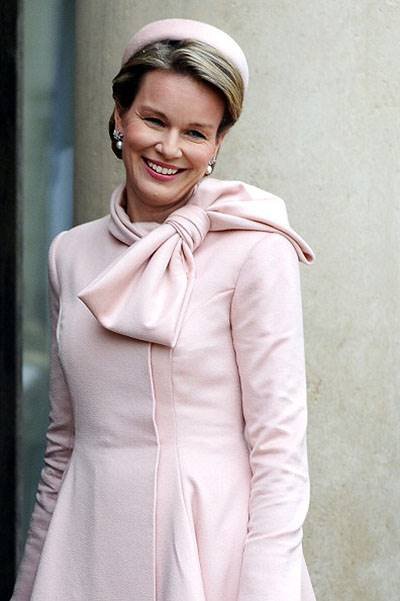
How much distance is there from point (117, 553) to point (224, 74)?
1.00 meters

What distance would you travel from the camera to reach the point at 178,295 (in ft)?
9.18

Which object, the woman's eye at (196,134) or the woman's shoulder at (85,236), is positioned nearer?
the woman's eye at (196,134)

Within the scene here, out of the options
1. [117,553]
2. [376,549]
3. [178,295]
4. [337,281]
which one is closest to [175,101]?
[178,295]

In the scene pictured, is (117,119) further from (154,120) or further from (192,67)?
(192,67)

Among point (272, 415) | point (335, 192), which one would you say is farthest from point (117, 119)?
point (335, 192)

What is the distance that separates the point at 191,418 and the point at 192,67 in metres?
0.71

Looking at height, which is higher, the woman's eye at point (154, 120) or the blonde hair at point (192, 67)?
the blonde hair at point (192, 67)

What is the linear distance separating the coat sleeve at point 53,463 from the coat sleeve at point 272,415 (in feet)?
1.70

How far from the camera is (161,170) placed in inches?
114

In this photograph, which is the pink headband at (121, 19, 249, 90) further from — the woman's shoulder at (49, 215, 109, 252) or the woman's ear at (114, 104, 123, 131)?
the woman's shoulder at (49, 215, 109, 252)

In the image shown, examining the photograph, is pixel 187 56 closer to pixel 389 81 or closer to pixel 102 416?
pixel 102 416

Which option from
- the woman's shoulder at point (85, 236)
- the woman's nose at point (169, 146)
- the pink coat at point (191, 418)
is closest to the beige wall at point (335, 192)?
the woman's shoulder at point (85, 236)

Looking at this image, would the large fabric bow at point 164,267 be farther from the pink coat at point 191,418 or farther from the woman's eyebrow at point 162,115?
the woman's eyebrow at point 162,115

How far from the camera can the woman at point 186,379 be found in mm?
2732
